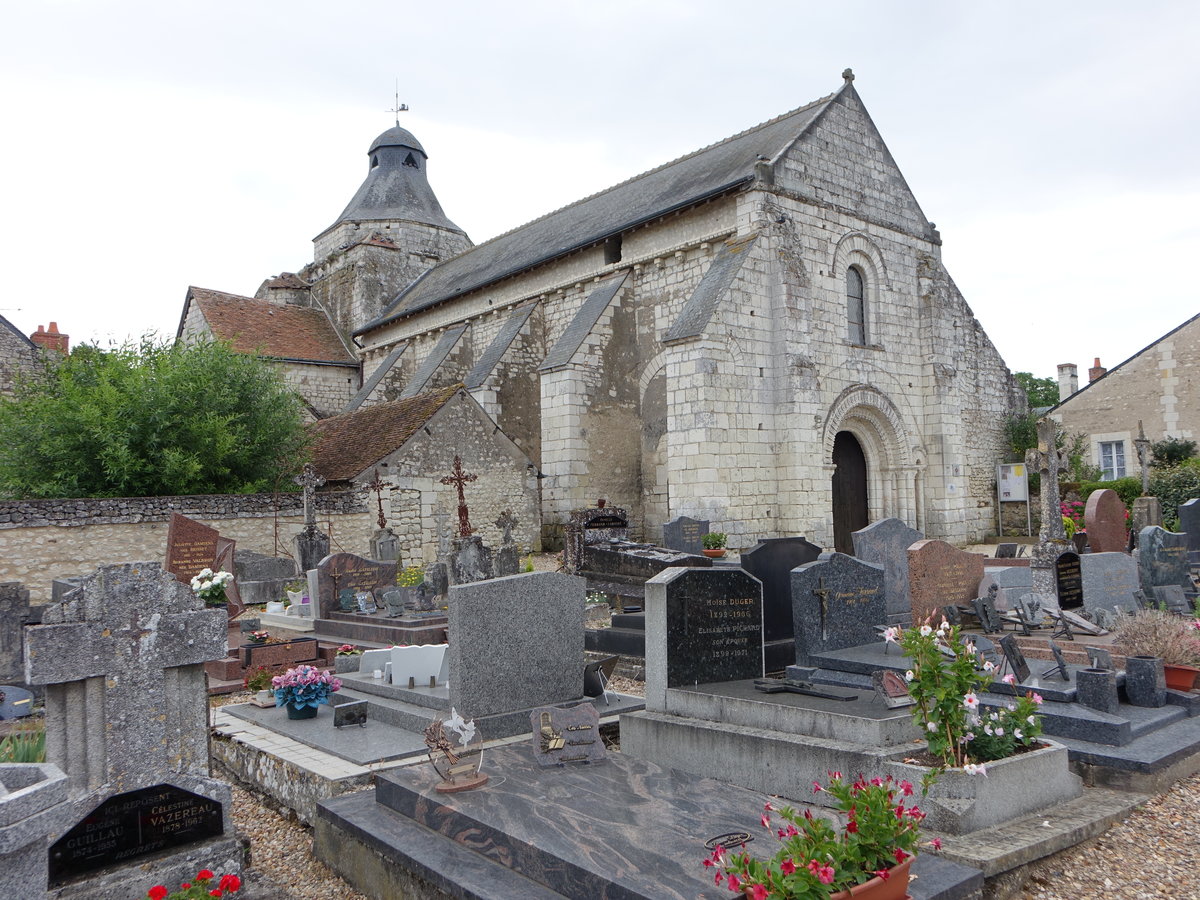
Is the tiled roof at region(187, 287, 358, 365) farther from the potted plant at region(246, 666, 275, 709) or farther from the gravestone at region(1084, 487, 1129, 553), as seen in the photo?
the gravestone at region(1084, 487, 1129, 553)

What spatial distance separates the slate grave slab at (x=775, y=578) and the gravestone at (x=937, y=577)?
1.22 m

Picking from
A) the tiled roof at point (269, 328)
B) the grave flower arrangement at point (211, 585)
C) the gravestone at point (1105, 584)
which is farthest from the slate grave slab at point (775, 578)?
the tiled roof at point (269, 328)

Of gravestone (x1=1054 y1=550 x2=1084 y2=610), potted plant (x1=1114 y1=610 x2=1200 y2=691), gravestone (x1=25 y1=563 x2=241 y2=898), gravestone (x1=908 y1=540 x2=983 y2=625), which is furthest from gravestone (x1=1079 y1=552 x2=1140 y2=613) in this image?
gravestone (x1=25 y1=563 x2=241 y2=898)

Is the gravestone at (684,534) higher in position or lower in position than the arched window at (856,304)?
lower

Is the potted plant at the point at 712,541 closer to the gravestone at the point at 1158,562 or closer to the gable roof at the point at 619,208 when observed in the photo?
the gravestone at the point at 1158,562

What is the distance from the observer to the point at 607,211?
69.9ft

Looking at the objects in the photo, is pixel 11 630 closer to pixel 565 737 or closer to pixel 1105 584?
pixel 565 737

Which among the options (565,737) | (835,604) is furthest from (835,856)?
(835,604)

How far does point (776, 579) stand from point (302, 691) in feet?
13.8

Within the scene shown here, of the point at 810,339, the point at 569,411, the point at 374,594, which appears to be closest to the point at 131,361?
the point at 569,411

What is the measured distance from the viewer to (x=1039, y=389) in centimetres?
4775

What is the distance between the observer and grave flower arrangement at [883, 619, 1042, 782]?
4.27m

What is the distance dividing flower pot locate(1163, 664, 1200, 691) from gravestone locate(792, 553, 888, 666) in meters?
2.04

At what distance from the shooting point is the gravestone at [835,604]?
6.85 m
